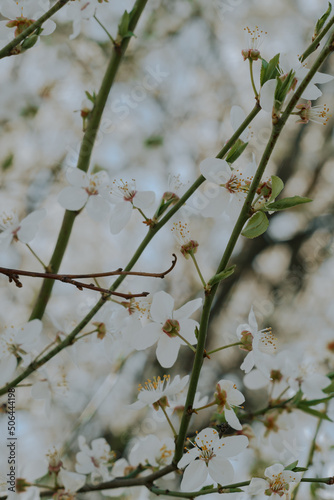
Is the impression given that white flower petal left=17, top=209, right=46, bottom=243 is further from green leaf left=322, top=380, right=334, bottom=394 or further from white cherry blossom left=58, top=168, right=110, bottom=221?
green leaf left=322, top=380, right=334, bottom=394

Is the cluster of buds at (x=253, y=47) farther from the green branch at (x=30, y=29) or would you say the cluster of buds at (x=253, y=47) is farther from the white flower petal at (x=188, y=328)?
the white flower petal at (x=188, y=328)

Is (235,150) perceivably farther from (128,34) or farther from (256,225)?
(128,34)

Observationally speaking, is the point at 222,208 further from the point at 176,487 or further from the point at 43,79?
the point at 43,79

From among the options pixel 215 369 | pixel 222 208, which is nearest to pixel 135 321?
pixel 222 208

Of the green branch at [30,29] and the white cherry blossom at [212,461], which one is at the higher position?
the green branch at [30,29]

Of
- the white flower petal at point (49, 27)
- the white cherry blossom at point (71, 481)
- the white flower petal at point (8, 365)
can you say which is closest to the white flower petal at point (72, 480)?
the white cherry blossom at point (71, 481)

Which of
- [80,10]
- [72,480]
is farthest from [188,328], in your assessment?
[80,10]
